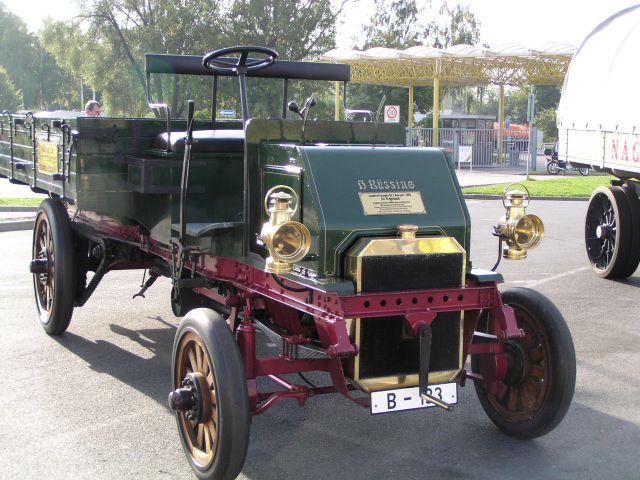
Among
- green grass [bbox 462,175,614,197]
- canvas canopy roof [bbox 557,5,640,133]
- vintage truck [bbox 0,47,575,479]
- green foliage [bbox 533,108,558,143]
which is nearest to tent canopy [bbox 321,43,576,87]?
green grass [bbox 462,175,614,197]

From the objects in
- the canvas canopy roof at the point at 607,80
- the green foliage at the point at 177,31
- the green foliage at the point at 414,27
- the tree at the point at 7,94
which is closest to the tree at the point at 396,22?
the green foliage at the point at 414,27

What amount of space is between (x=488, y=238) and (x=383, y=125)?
7.62m

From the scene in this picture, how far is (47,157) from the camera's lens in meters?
6.48

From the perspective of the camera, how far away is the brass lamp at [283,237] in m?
3.65

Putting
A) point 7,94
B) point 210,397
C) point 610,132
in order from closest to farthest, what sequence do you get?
point 210,397, point 610,132, point 7,94

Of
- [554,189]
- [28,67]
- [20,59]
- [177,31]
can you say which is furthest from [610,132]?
[20,59]

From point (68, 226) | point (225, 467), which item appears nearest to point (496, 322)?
point (225, 467)

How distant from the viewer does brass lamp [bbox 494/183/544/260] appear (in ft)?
14.3

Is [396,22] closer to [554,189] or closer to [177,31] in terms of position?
[177,31]

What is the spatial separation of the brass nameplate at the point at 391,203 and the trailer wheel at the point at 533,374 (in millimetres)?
857

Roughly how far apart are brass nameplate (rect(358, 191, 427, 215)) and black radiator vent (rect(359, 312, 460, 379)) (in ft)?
1.67

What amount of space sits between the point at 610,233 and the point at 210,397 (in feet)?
21.4

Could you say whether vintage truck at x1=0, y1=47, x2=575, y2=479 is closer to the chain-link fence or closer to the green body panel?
the green body panel

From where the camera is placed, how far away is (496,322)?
420cm
